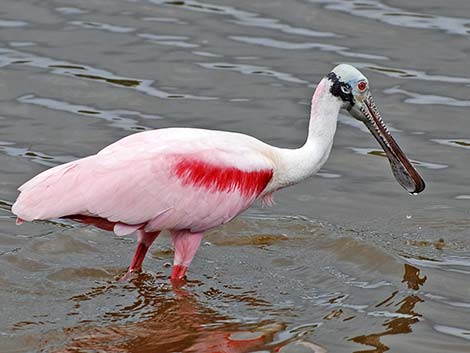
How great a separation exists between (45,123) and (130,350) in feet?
14.9

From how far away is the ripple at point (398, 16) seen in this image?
15.0 meters

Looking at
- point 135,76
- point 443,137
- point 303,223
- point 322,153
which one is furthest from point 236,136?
point 135,76

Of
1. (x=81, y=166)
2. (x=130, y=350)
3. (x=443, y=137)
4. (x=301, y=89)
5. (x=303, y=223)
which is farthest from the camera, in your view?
(x=301, y=89)

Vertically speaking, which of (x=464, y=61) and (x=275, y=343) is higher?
(x=464, y=61)

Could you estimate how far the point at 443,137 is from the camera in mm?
12672

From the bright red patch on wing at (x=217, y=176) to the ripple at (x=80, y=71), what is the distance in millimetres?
3906

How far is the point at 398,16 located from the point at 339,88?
18.3ft

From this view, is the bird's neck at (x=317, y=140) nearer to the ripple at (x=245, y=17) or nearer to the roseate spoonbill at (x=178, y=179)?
the roseate spoonbill at (x=178, y=179)

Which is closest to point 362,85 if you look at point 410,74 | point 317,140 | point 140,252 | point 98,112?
point 317,140

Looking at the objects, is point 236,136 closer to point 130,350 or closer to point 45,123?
point 130,350

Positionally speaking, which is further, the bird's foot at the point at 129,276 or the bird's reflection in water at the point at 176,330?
the bird's foot at the point at 129,276

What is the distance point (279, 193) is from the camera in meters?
11.8

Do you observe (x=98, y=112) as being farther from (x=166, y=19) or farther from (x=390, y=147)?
(x=390, y=147)

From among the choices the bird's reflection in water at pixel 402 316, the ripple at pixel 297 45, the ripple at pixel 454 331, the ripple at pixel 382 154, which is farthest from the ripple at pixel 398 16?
the ripple at pixel 454 331
